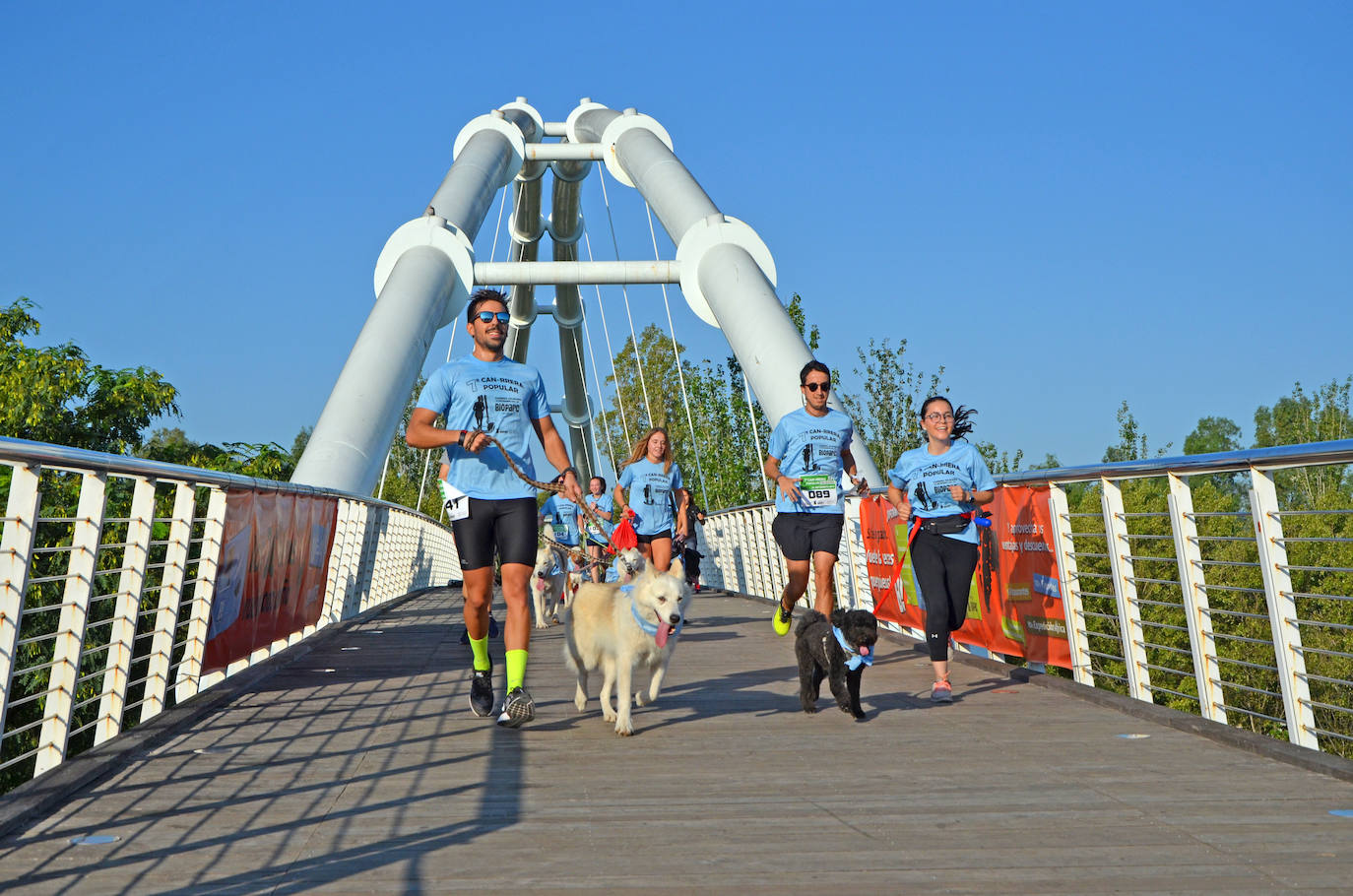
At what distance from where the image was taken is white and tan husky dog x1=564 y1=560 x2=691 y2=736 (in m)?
5.59

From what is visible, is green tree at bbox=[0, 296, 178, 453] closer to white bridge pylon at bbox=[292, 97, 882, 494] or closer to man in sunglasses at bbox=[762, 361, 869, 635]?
white bridge pylon at bbox=[292, 97, 882, 494]

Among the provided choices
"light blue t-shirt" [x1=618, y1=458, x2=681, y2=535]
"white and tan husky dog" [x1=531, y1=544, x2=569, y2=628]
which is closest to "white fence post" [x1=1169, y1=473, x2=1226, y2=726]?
"light blue t-shirt" [x1=618, y1=458, x2=681, y2=535]

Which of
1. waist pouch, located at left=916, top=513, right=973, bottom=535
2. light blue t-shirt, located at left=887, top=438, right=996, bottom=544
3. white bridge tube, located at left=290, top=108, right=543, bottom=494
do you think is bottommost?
waist pouch, located at left=916, top=513, right=973, bottom=535

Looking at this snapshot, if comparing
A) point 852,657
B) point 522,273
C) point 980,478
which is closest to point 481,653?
point 852,657

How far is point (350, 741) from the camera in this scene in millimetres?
5297

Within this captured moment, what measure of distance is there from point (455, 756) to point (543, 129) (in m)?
26.5

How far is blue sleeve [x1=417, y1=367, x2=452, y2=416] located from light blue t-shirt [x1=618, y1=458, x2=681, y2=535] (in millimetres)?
4317

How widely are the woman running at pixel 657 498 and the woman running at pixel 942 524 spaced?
340 centimetres

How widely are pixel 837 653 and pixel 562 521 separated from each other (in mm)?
6553

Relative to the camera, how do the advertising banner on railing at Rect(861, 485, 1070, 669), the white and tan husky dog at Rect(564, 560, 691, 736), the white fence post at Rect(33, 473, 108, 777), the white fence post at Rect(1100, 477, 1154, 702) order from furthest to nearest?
the advertising banner on railing at Rect(861, 485, 1070, 669) < the white fence post at Rect(1100, 477, 1154, 702) < the white and tan husky dog at Rect(564, 560, 691, 736) < the white fence post at Rect(33, 473, 108, 777)

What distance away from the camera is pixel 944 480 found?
6.81m

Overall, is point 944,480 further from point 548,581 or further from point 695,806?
point 548,581

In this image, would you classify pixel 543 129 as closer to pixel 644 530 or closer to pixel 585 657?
pixel 644 530

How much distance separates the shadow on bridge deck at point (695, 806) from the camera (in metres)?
3.23
